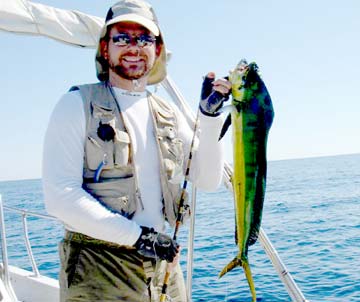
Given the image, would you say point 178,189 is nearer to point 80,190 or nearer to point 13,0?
point 80,190

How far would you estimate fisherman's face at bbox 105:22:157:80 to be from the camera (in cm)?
282

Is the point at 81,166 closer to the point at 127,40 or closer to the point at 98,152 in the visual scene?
the point at 98,152

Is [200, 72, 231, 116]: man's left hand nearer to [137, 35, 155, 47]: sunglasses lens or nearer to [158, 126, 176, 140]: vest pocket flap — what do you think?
[158, 126, 176, 140]: vest pocket flap

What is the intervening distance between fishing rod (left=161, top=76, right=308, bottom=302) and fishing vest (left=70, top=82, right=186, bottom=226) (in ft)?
2.49

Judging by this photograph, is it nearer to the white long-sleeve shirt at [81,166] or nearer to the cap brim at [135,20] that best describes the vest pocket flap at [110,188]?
the white long-sleeve shirt at [81,166]

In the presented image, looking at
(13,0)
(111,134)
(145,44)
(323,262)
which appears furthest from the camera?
(323,262)

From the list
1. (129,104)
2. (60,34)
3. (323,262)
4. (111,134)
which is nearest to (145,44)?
(129,104)

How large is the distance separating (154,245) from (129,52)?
3.75ft

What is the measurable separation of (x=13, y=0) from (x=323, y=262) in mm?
10742

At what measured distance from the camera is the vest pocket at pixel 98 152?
2.57 metres

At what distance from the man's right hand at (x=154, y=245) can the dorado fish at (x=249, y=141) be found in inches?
15.7

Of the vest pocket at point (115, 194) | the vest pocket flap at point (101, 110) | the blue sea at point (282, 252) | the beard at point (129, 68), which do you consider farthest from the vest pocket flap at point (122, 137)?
the blue sea at point (282, 252)

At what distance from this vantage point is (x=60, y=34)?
4023 millimetres

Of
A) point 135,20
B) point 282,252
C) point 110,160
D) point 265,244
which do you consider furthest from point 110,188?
point 282,252
